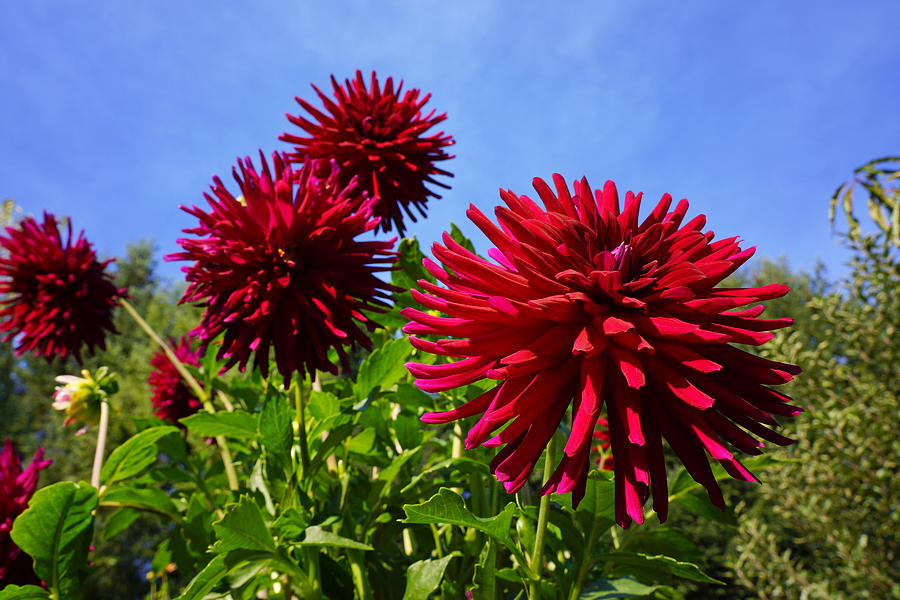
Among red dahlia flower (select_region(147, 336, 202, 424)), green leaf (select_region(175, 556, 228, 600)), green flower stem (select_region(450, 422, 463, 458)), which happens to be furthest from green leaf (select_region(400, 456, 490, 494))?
red dahlia flower (select_region(147, 336, 202, 424))

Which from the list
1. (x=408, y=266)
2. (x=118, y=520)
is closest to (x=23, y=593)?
(x=118, y=520)

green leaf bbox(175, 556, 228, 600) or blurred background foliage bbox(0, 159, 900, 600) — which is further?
blurred background foliage bbox(0, 159, 900, 600)

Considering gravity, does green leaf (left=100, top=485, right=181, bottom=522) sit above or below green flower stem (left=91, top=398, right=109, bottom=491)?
below

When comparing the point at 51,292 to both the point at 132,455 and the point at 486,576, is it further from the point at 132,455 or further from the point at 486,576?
the point at 486,576

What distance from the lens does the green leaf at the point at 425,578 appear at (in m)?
0.61

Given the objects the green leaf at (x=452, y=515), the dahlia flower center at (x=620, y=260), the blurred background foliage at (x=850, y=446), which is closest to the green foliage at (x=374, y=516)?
the green leaf at (x=452, y=515)

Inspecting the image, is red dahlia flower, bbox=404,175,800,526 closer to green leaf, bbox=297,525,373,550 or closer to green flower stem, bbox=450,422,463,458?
green leaf, bbox=297,525,373,550

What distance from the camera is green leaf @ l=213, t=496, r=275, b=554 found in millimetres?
597

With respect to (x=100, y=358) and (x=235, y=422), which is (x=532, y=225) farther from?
(x=100, y=358)

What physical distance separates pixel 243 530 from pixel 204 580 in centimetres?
7

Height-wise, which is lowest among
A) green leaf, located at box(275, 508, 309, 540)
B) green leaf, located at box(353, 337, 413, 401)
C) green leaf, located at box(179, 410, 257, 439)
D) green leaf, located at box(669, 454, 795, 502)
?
green leaf, located at box(275, 508, 309, 540)

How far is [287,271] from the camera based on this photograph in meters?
0.77

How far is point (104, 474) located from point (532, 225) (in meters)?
0.75

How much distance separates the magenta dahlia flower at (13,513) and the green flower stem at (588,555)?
2.71ft
